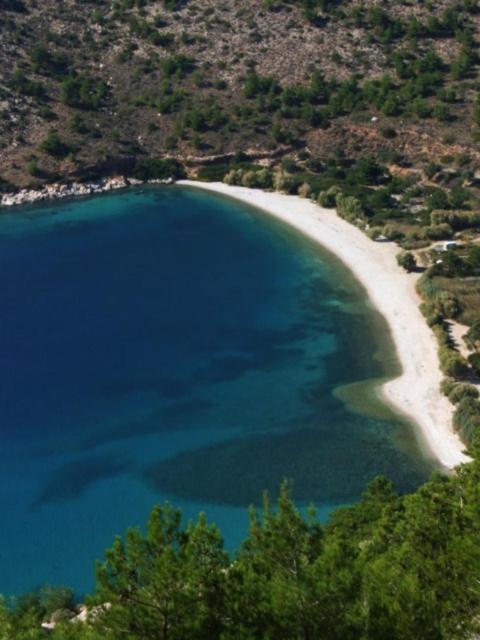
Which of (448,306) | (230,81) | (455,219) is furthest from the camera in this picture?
(230,81)

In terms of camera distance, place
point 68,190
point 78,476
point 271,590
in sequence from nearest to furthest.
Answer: point 271,590
point 78,476
point 68,190

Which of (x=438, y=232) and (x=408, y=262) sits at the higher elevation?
(x=438, y=232)

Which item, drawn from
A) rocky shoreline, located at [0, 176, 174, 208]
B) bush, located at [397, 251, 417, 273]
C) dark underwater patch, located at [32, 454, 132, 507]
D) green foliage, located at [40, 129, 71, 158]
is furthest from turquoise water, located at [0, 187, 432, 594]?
green foliage, located at [40, 129, 71, 158]

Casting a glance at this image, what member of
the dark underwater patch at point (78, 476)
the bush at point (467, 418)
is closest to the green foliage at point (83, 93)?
the dark underwater patch at point (78, 476)

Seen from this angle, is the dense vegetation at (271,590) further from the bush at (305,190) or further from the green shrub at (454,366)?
the bush at (305,190)

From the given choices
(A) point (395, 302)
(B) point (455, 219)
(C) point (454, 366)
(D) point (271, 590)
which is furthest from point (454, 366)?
(D) point (271, 590)

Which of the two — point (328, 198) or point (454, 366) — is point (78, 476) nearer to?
point (454, 366)
